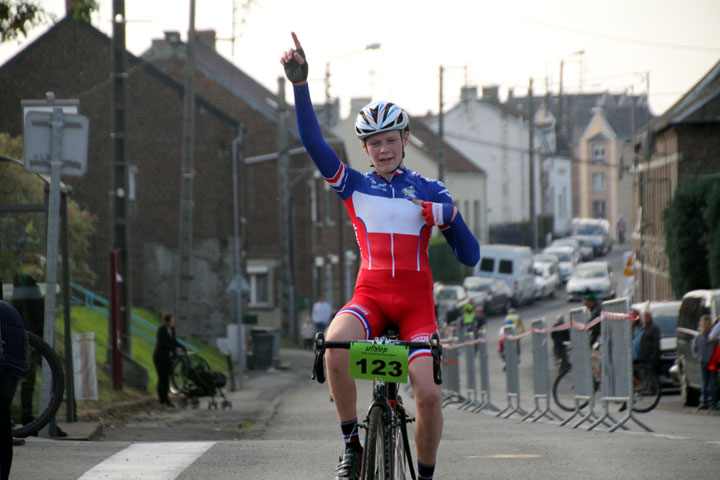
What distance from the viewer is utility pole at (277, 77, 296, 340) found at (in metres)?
36.8

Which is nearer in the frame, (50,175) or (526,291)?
(50,175)

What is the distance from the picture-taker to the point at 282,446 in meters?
9.16

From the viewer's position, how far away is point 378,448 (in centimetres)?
524

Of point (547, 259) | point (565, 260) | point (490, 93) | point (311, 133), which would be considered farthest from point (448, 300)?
point (490, 93)

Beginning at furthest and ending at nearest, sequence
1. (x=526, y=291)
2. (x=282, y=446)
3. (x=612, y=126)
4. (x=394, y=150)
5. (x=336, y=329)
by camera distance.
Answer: (x=612, y=126) < (x=526, y=291) < (x=282, y=446) < (x=394, y=150) < (x=336, y=329)

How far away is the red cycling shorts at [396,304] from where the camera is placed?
5.66 meters

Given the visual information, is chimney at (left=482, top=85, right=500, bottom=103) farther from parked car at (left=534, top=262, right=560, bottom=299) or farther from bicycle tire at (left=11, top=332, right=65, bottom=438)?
bicycle tire at (left=11, top=332, right=65, bottom=438)

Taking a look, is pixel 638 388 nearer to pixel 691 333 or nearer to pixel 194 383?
pixel 691 333

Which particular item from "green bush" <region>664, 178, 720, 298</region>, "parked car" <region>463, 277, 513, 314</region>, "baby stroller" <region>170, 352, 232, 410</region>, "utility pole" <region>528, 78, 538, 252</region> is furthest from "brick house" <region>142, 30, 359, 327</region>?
"baby stroller" <region>170, 352, 232, 410</region>

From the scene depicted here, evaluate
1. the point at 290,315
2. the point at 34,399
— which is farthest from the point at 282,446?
the point at 290,315

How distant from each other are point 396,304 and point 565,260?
67645mm

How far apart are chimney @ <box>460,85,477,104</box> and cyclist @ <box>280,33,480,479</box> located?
86424 mm

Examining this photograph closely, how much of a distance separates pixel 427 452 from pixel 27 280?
6687 mm

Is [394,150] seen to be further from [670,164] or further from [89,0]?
[670,164]
